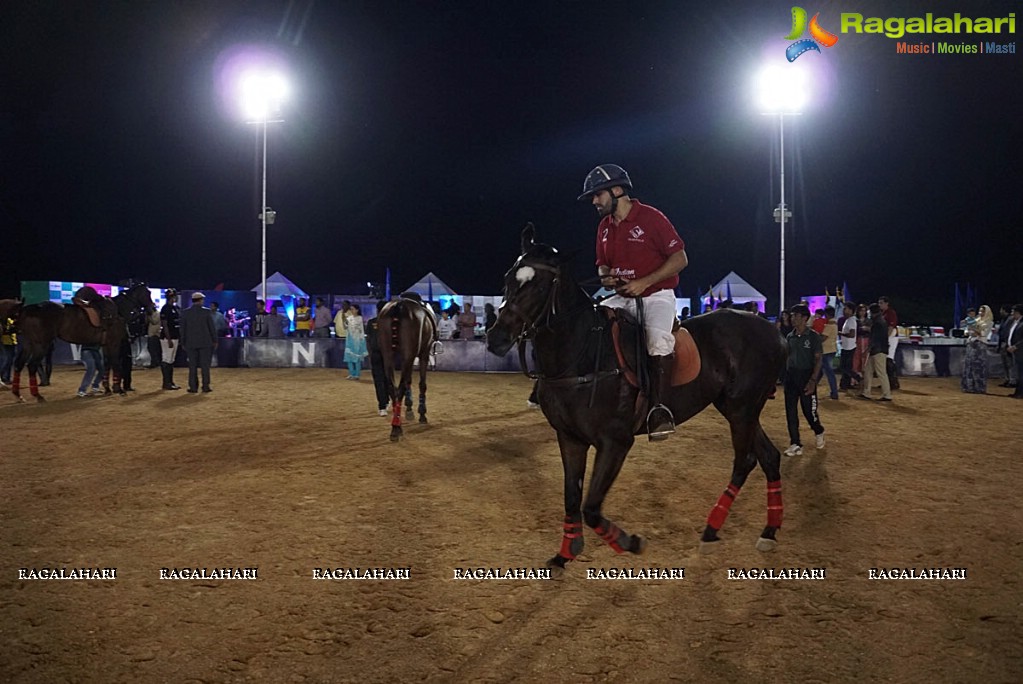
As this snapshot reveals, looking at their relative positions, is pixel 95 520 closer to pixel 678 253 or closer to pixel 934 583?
→ pixel 678 253

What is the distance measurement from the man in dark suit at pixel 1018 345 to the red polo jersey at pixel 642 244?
14.8 meters

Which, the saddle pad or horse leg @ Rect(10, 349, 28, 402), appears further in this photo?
horse leg @ Rect(10, 349, 28, 402)

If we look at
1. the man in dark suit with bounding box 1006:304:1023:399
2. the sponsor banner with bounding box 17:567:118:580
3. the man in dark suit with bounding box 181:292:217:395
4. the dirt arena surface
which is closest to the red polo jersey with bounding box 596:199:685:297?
the dirt arena surface

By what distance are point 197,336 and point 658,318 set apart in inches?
503

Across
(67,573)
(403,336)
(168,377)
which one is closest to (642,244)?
(67,573)

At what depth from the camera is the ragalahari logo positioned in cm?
2455

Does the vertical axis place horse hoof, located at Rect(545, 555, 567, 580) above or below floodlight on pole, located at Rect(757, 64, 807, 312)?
below

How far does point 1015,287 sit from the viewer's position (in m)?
43.3

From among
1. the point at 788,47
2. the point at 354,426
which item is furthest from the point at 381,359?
the point at 788,47

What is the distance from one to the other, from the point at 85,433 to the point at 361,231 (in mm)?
47766

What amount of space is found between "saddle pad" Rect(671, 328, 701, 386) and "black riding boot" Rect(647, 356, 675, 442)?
8 cm

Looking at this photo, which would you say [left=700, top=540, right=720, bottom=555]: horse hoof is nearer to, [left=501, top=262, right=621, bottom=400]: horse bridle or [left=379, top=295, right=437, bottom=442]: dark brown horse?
[left=501, top=262, right=621, bottom=400]: horse bridle

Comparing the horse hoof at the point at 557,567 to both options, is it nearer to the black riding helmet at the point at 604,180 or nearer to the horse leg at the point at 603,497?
the horse leg at the point at 603,497

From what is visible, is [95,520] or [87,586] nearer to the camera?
[87,586]
